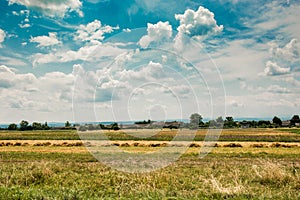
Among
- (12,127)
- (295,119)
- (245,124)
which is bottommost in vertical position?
(245,124)

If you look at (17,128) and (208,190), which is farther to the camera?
(17,128)

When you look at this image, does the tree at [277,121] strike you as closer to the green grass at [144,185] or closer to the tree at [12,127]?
the tree at [12,127]

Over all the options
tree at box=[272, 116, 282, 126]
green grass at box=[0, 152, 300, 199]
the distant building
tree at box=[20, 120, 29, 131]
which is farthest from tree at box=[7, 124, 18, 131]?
green grass at box=[0, 152, 300, 199]

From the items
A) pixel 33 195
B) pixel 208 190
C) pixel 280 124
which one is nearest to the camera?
pixel 33 195

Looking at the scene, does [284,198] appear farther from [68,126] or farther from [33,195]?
[68,126]

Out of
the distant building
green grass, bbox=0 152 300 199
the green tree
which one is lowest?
green grass, bbox=0 152 300 199

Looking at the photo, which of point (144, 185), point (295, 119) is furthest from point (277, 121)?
point (144, 185)

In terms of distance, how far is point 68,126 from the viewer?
497 feet

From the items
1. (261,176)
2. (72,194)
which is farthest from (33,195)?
(261,176)

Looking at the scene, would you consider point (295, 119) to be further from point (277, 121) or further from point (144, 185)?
point (144, 185)

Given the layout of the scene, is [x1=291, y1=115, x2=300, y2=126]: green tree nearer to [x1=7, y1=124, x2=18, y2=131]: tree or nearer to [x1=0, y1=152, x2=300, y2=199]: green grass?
[x1=7, y1=124, x2=18, y2=131]: tree

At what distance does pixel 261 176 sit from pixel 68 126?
470 feet

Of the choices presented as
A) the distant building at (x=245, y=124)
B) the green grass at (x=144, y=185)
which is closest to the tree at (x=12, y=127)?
the distant building at (x=245, y=124)

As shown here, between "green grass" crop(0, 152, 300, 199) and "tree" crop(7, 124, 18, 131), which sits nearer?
"green grass" crop(0, 152, 300, 199)
